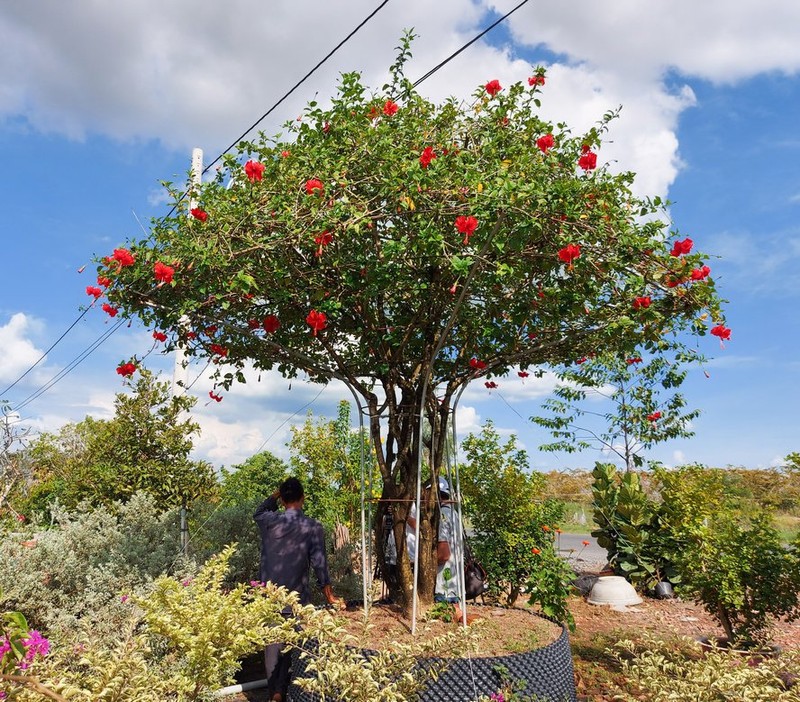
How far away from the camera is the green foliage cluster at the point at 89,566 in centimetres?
527

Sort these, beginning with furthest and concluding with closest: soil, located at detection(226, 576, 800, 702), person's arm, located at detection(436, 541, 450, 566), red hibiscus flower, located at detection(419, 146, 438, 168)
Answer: person's arm, located at detection(436, 541, 450, 566), soil, located at detection(226, 576, 800, 702), red hibiscus flower, located at detection(419, 146, 438, 168)

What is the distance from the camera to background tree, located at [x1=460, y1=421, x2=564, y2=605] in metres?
6.50

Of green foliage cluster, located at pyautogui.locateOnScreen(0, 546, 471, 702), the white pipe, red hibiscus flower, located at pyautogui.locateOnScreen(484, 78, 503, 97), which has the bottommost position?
the white pipe

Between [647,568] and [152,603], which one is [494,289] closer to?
[152,603]

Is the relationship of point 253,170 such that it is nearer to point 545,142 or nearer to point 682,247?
point 545,142

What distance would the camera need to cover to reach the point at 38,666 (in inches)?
112

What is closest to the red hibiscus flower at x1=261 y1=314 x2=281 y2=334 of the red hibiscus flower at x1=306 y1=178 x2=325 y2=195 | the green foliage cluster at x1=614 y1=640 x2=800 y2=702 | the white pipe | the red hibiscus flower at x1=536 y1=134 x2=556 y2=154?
the red hibiscus flower at x1=306 y1=178 x2=325 y2=195

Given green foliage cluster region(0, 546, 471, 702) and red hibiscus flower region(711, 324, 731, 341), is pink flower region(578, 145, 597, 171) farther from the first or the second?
green foliage cluster region(0, 546, 471, 702)

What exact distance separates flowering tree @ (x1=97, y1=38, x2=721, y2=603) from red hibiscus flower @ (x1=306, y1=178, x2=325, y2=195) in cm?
1

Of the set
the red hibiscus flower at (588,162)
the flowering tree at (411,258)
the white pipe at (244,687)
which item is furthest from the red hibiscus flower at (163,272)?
the white pipe at (244,687)

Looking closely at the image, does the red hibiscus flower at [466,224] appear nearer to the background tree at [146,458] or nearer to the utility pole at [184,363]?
the utility pole at [184,363]

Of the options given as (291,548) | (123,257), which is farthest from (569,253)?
(291,548)

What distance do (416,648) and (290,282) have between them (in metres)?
2.46

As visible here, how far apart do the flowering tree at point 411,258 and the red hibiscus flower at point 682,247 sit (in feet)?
0.04
